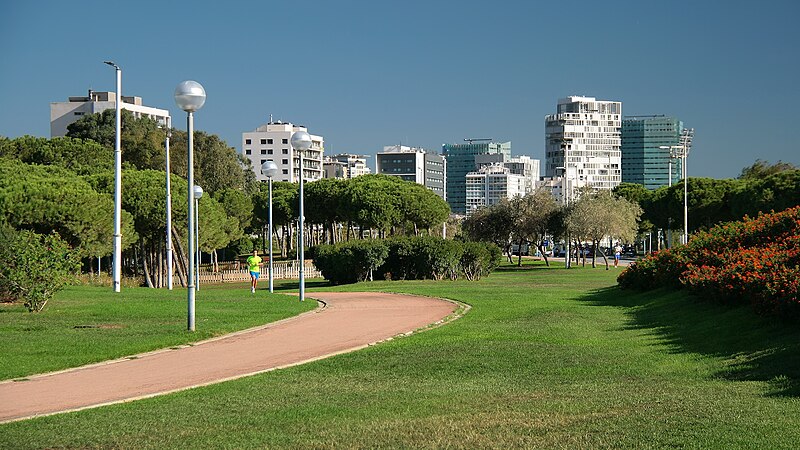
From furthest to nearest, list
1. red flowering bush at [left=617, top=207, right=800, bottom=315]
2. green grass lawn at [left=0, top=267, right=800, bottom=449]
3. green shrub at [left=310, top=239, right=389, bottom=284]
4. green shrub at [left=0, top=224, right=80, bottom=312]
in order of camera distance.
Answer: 1. green shrub at [left=310, top=239, right=389, bottom=284]
2. green shrub at [left=0, top=224, right=80, bottom=312]
3. red flowering bush at [left=617, top=207, right=800, bottom=315]
4. green grass lawn at [left=0, top=267, right=800, bottom=449]

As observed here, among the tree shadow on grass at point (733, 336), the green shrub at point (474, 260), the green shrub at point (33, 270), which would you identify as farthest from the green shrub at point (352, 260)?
the green shrub at point (33, 270)

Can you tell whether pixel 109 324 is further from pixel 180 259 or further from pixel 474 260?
pixel 180 259

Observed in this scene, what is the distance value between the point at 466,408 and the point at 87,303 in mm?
16111

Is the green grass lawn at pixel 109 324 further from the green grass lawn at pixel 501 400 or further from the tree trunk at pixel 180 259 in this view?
the tree trunk at pixel 180 259

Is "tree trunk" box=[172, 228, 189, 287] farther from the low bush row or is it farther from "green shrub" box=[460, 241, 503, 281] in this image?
"green shrub" box=[460, 241, 503, 281]

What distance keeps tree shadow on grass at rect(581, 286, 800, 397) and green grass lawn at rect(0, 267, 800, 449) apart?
5cm

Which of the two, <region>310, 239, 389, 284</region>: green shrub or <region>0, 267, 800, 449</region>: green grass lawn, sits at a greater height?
<region>310, 239, 389, 284</region>: green shrub

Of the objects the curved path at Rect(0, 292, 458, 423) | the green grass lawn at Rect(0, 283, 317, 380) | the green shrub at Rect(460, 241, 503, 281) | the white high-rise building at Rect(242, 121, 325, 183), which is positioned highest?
the white high-rise building at Rect(242, 121, 325, 183)

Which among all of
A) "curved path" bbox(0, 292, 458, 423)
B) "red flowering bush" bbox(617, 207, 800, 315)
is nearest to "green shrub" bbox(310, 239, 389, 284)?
"red flowering bush" bbox(617, 207, 800, 315)

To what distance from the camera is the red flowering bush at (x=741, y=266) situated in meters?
14.7

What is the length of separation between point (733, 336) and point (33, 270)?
46.2 feet

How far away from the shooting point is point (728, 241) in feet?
78.5

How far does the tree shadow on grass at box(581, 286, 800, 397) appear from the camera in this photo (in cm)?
1122

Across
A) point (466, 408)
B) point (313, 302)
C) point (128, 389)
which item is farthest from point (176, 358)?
point (313, 302)
